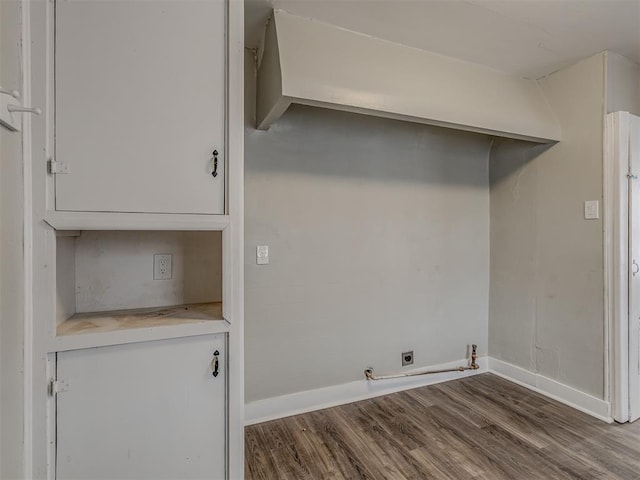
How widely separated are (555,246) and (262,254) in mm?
2167

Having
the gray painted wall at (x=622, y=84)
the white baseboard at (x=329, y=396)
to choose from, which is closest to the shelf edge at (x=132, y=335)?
the white baseboard at (x=329, y=396)

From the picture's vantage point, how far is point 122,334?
1.21m

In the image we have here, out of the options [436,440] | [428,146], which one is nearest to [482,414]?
[436,440]

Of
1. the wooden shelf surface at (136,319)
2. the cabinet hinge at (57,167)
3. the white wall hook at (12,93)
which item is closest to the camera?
the white wall hook at (12,93)

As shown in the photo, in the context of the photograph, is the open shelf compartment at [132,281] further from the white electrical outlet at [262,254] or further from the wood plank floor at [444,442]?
the wood plank floor at [444,442]

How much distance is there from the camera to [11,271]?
3.40 feet

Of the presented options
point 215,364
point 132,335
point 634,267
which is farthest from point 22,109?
point 634,267

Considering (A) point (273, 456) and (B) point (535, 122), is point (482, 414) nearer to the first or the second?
(A) point (273, 456)

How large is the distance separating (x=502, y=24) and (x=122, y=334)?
245 centimetres

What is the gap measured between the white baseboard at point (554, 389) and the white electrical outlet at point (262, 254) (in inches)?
88.7

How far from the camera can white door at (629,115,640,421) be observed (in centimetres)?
219

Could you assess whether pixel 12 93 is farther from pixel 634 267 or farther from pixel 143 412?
pixel 634 267

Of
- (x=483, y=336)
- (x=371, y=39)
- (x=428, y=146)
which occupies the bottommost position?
(x=483, y=336)

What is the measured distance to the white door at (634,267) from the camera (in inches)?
86.2
